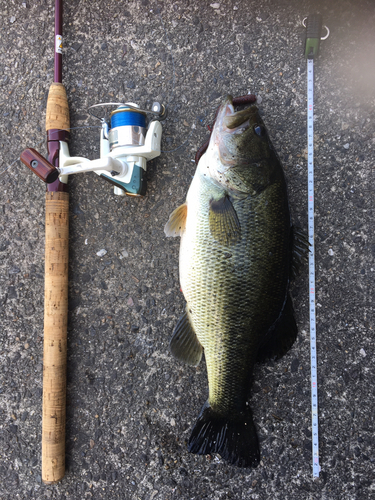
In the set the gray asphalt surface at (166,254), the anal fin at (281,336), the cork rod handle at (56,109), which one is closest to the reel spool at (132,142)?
the gray asphalt surface at (166,254)

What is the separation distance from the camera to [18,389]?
204 cm

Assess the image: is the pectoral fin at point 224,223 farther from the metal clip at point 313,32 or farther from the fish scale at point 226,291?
the metal clip at point 313,32

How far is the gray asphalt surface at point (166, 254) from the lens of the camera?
6.26 ft

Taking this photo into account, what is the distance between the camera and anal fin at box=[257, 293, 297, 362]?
5.75 feet

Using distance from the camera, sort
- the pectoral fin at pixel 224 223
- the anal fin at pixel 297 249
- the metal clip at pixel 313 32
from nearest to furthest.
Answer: the pectoral fin at pixel 224 223
the anal fin at pixel 297 249
the metal clip at pixel 313 32

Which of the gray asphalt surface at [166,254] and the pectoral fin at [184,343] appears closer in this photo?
the pectoral fin at [184,343]

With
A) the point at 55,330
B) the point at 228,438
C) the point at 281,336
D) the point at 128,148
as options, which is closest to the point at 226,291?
the point at 281,336

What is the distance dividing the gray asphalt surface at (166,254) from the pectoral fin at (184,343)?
20 centimetres

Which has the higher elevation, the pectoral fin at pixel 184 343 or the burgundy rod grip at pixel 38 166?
the burgundy rod grip at pixel 38 166

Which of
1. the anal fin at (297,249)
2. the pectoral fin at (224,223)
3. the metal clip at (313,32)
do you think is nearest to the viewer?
the pectoral fin at (224,223)

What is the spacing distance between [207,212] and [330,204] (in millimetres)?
854

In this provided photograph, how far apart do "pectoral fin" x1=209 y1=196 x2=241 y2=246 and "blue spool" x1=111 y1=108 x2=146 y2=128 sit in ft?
2.26

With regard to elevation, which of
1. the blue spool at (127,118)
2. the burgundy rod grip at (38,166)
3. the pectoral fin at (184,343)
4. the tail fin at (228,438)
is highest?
the blue spool at (127,118)

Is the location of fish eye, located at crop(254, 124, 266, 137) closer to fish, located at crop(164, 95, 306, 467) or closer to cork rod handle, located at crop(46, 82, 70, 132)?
fish, located at crop(164, 95, 306, 467)
